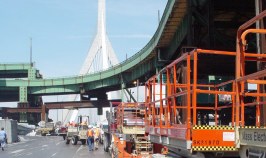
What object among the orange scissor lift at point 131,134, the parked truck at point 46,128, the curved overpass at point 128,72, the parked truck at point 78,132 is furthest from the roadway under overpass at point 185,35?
the parked truck at point 46,128

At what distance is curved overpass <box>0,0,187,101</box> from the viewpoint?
A: 95.2 ft

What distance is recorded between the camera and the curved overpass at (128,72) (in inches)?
1142

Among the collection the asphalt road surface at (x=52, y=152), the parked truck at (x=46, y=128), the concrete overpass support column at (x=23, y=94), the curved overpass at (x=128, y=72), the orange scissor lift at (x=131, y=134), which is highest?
the curved overpass at (x=128, y=72)

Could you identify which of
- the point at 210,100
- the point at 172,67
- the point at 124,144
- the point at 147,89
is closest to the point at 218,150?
the point at 172,67

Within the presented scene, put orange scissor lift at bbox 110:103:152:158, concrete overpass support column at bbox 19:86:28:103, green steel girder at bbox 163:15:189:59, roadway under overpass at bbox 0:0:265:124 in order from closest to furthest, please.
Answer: orange scissor lift at bbox 110:103:152:158 → roadway under overpass at bbox 0:0:265:124 → green steel girder at bbox 163:15:189:59 → concrete overpass support column at bbox 19:86:28:103

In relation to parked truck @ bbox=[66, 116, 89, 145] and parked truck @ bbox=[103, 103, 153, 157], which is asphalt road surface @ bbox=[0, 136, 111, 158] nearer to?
parked truck @ bbox=[103, 103, 153, 157]

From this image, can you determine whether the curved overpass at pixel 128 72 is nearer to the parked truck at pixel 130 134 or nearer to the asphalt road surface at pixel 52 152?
the parked truck at pixel 130 134

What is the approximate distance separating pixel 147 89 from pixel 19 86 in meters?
71.4

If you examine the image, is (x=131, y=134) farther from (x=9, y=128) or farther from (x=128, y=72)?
(x=128, y=72)

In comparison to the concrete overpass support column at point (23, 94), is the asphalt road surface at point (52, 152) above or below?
below

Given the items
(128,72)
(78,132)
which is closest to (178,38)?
(78,132)

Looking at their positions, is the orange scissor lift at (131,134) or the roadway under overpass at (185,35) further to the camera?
the roadway under overpass at (185,35)

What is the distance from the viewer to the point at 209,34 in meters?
23.1

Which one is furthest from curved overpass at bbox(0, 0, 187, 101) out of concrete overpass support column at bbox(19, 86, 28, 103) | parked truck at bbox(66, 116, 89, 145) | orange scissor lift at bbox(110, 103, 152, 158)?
parked truck at bbox(66, 116, 89, 145)
